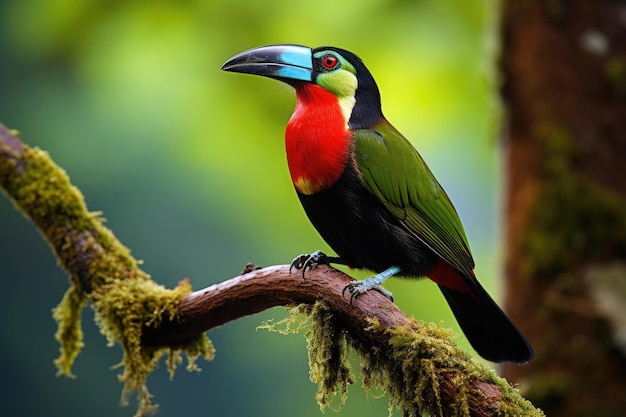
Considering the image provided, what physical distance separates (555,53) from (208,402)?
18.0ft

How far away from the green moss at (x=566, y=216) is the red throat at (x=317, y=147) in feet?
5.12

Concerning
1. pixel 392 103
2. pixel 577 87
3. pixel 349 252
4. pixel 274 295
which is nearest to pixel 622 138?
pixel 577 87

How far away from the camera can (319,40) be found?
754 centimetres

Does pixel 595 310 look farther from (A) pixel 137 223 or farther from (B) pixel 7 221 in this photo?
(B) pixel 7 221

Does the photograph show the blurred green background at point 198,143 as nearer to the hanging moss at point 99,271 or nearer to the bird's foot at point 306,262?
the hanging moss at point 99,271

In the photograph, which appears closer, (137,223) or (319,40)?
(319,40)

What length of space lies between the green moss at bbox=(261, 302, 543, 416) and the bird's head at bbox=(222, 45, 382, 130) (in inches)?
29.6

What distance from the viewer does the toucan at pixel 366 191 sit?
9.35 feet

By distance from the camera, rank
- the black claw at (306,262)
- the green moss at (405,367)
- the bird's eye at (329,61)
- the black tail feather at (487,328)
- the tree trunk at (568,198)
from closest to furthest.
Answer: the green moss at (405,367), the black claw at (306,262), the black tail feather at (487,328), the bird's eye at (329,61), the tree trunk at (568,198)

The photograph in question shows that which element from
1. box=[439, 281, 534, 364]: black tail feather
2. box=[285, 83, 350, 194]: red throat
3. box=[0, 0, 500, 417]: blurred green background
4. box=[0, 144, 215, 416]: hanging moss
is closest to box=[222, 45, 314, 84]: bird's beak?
box=[285, 83, 350, 194]: red throat

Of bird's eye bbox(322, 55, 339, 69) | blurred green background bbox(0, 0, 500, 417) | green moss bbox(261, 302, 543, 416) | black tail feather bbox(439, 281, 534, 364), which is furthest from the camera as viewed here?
blurred green background bbox(0, 0, 500, 417)

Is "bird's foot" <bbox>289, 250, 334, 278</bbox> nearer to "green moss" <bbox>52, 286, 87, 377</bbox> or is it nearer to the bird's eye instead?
the bird's eye

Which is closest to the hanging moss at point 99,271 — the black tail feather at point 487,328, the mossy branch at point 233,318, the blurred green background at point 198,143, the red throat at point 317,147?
the mossy branch at point 233,318

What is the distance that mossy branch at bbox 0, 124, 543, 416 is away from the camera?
2307 mm
